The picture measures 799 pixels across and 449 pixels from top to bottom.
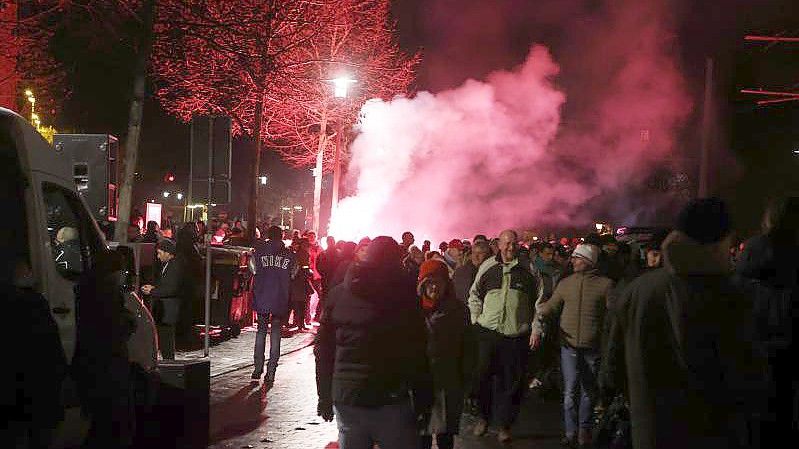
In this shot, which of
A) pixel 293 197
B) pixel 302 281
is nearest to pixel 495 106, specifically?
pixel 302 281

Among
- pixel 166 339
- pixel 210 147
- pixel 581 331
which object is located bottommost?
pixel 166 339

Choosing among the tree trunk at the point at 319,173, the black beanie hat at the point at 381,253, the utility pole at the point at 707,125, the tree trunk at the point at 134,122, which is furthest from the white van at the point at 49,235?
the tree trunk at the point at 319,173

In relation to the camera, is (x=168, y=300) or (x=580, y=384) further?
(x=168, y=300)

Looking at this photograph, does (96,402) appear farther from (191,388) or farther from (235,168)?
(235,168)

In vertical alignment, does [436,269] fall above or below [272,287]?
above

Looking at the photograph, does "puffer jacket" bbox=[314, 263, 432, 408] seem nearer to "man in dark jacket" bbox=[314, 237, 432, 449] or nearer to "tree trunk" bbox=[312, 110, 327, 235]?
"man in dark jacket" bbox=[314, 237, 432, 449]

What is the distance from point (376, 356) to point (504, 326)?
427 cm

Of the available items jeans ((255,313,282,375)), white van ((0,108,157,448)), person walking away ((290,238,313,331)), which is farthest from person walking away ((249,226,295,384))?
person walking away ((290,238,313,331))

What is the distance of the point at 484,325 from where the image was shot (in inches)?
359

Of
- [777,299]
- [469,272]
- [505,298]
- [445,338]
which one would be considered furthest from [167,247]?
[777,299]

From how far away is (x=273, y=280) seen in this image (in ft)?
39.0

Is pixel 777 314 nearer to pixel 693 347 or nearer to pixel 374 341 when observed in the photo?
pixel 693 347

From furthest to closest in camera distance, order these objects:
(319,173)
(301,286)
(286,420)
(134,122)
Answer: (319,173) → (301,286) → (134,122) → (286,420)

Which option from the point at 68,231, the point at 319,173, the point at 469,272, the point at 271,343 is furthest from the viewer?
the point at 319,173
